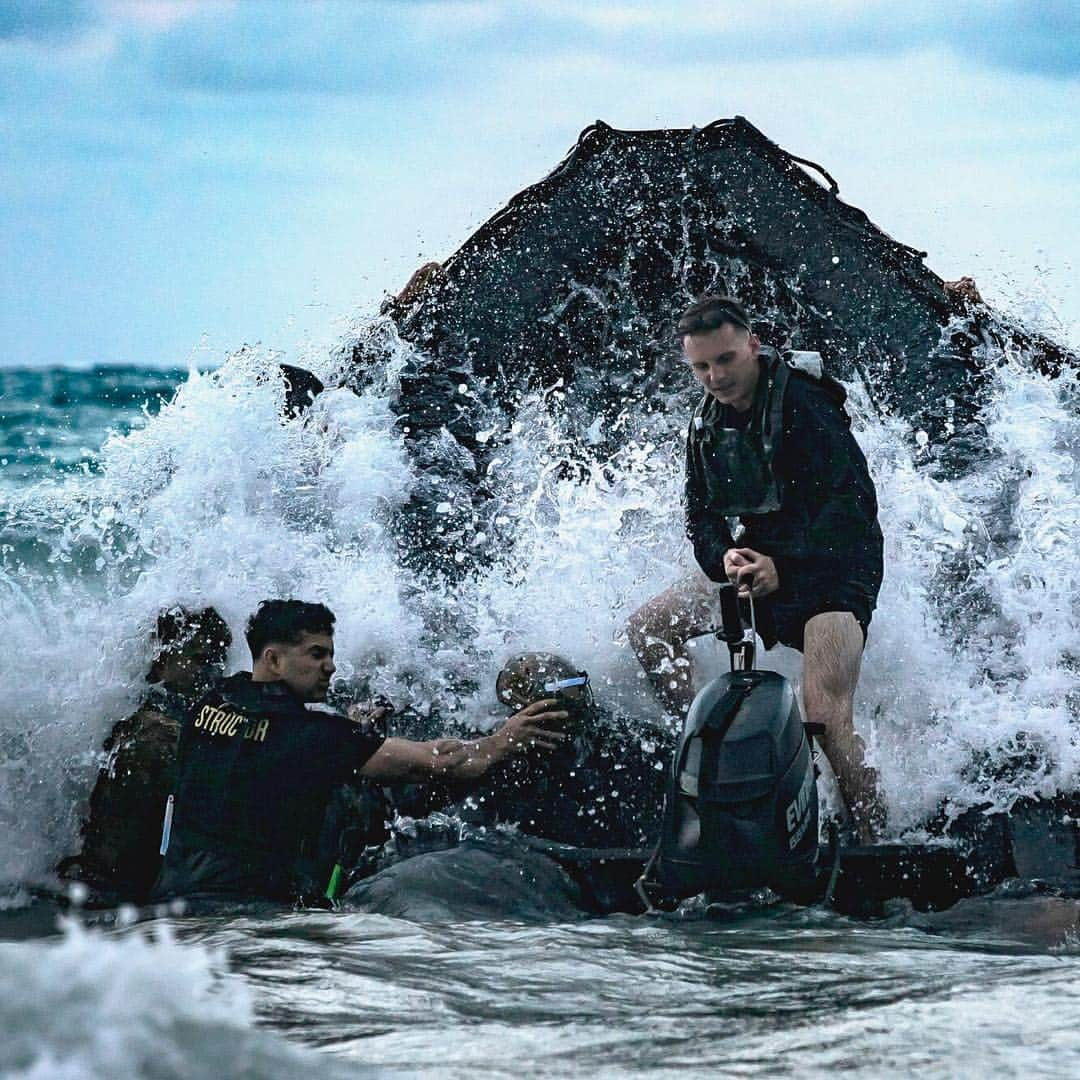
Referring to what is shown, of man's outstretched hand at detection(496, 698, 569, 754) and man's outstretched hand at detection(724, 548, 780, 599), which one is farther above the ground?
man's outstretched hand at detection(724, 548, 780, 599)

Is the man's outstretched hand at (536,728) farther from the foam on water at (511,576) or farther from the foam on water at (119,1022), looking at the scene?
the foam on water at (119,1022)

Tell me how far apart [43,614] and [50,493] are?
917cm

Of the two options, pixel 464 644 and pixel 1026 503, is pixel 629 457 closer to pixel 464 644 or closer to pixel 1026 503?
pixel 464 644

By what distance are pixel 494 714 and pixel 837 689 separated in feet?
4.35

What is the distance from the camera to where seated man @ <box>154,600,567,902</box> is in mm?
4391

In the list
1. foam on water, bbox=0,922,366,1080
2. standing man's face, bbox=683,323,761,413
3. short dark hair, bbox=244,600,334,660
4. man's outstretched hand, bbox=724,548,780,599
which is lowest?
foam on water, bbox=0,922,366,1080

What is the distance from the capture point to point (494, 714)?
555cm

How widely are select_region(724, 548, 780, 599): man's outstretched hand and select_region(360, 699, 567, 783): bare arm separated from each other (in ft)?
2.22

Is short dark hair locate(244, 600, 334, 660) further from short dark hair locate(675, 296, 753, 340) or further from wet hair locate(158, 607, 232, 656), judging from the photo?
short dark hair locate(675, 296, 753, 340)

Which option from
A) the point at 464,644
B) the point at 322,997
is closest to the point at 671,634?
the point at 464,644

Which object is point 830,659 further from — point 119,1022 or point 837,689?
point 119,1022

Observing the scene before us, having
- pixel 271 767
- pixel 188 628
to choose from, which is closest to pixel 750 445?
pixel 271 767

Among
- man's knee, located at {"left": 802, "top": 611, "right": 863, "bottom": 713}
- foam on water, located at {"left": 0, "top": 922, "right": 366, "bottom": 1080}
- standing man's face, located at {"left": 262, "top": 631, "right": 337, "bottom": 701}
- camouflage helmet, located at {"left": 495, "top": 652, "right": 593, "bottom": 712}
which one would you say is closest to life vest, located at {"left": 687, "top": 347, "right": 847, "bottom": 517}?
man's knee, located at {"left": 802, "top": 611, "right": 863, "bottom": 713}

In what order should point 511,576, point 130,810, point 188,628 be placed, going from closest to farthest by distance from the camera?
point 130,810
point 188,628
point 511,576
